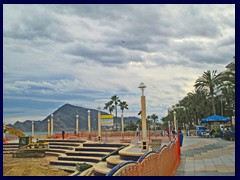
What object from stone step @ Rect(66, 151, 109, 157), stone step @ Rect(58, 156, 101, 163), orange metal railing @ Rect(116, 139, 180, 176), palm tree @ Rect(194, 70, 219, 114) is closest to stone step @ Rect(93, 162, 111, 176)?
orange metal railing @ Rect(116, 139, 180, 176)

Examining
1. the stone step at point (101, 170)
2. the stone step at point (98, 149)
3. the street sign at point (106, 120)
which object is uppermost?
the street sign at point (106, 120)

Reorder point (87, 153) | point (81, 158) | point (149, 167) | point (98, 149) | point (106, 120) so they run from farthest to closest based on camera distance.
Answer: point (106, 120), point (98, 149), point (87, 153), point (81, 158), point (149, 167)

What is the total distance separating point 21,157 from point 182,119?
179 feet

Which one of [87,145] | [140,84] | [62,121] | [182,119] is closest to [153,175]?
[140,84]

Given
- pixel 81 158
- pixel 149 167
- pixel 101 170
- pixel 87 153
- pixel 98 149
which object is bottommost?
pixel 81 158

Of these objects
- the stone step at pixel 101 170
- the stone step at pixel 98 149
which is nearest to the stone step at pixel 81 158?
the stone step at pixel 98 149

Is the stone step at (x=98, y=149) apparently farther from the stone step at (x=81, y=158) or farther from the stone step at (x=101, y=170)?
the stone step at (x=101, y=170)

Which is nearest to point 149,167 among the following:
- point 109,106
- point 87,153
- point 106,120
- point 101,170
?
point 101,170

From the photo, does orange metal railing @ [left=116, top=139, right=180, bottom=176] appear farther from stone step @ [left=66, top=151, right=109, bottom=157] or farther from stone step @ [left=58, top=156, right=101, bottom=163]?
stone step @ [left=66, top=151, right=109, bottom=157]

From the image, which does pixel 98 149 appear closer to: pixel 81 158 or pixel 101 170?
pixel 81 158

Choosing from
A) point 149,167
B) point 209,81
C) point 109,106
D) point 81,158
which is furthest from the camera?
point 109,106

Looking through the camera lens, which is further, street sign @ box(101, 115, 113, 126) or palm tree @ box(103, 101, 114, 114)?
palm tree @ box(103, 101, 114, 114)

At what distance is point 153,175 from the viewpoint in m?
6.39
